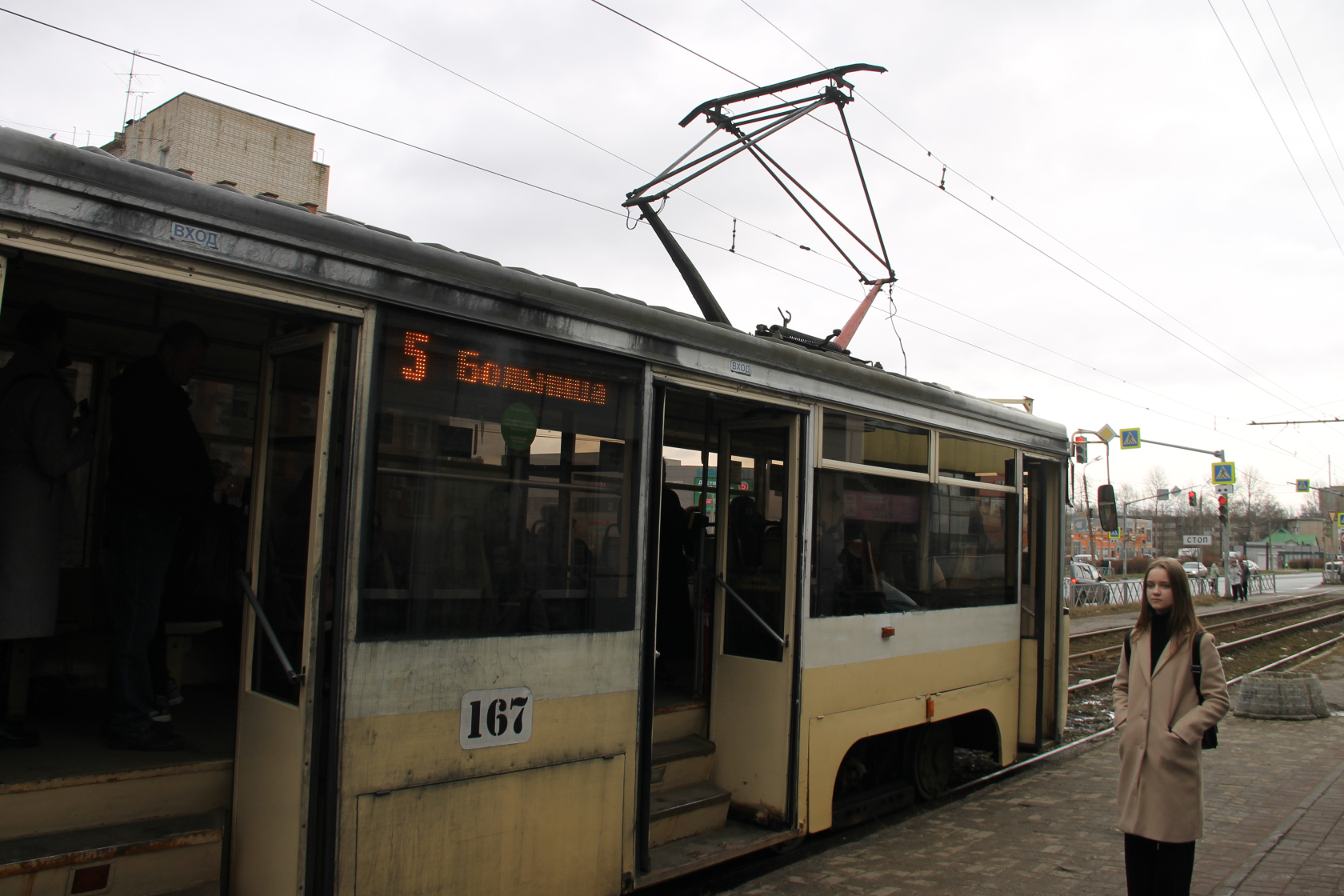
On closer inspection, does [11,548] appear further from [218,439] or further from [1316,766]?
[1316,766]

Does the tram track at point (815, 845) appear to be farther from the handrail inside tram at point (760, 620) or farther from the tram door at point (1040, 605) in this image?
the handrail inside tram at point (760, 620)

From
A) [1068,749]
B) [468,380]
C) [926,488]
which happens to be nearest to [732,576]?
[926,488]

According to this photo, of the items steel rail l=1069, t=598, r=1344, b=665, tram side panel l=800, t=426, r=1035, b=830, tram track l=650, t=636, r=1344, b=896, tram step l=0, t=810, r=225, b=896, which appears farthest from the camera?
steel rail l=1069, t=598, r=1344, b=665

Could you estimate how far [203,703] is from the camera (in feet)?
15.5

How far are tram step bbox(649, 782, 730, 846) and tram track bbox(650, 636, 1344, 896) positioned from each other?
29cm

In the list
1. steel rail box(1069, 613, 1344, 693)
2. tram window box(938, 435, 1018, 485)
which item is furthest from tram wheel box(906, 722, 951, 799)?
tram window box(938, 435, 1018, 485)

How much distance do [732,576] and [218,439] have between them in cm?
298

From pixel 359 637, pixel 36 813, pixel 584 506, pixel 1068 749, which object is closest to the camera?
pixel 36 813

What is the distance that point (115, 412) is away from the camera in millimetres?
3861

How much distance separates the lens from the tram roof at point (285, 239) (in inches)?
109

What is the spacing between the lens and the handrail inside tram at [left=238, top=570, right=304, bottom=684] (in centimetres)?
328

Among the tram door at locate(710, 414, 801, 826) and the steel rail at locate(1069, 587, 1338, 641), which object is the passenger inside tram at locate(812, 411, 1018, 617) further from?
the steel rail at locate(1069, 587, 1338, 641)

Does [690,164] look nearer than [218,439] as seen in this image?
No

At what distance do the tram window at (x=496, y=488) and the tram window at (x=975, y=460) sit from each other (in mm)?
2961
